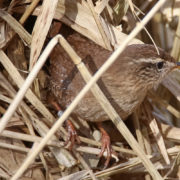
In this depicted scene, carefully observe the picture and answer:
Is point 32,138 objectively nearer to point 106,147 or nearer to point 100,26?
point 106,147

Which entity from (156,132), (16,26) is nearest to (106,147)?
(156,132)

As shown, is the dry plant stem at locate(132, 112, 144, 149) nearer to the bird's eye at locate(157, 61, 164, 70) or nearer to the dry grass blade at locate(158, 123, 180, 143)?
the dry grass blade at locate(158, 123, 180, 143)

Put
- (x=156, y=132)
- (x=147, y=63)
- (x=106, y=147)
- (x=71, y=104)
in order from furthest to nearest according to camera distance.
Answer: (x=156, y=132) < (x=106, y=147) < (x=147, y=63) < (x=71, y=104)

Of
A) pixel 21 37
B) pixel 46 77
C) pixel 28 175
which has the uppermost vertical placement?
pixel 21 37

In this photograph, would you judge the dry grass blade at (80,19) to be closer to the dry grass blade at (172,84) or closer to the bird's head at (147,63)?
the bird's head at (147,63)

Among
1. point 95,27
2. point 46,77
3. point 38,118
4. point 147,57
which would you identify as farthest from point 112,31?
point 38,118

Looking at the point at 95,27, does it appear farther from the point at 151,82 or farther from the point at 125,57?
the point at 151,82

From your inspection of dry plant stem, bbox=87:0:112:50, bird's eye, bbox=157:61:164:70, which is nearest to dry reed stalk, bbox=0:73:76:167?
dry plant stem, bbox=87:0:112:50
